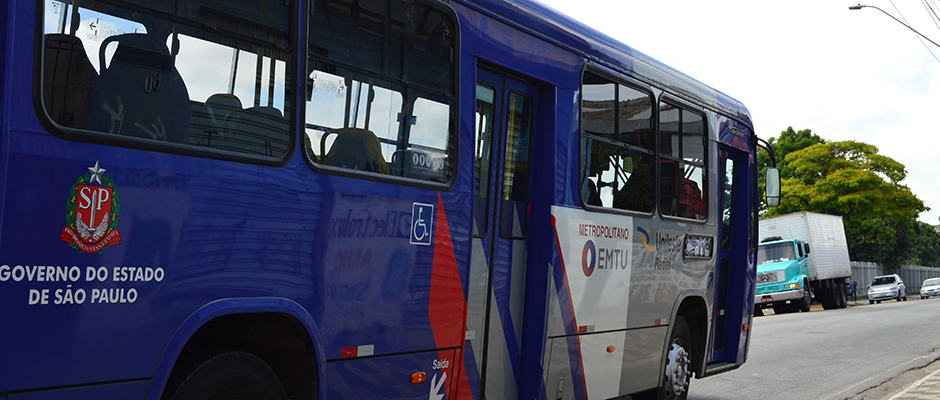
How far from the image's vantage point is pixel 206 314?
3.47 meters

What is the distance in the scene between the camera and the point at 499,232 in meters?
5.52

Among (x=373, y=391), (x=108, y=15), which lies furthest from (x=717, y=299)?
(x=108, y=15)

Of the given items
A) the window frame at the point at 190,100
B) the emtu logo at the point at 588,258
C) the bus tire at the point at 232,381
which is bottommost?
the bus tire at the point at 232,381

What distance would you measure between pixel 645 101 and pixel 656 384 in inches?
106

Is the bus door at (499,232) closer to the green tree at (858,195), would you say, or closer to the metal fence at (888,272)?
the metal fence at (888,272)

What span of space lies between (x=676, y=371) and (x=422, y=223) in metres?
4.31

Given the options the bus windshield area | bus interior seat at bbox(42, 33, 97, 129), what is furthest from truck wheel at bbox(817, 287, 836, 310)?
bus interior seat at bbox(42, 33, 97, 129)

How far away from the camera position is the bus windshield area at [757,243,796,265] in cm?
2948

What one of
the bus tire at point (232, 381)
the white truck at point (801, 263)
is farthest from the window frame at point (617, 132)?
the white truck at point (801, 263)

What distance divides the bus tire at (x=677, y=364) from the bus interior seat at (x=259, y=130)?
5070 millimetres

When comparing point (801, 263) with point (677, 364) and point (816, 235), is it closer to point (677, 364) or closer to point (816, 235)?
point (816, 235)

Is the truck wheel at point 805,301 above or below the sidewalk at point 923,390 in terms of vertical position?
above

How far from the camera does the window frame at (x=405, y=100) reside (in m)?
3.95

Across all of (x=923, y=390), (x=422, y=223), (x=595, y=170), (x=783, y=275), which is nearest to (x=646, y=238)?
(x=595, y=170)
